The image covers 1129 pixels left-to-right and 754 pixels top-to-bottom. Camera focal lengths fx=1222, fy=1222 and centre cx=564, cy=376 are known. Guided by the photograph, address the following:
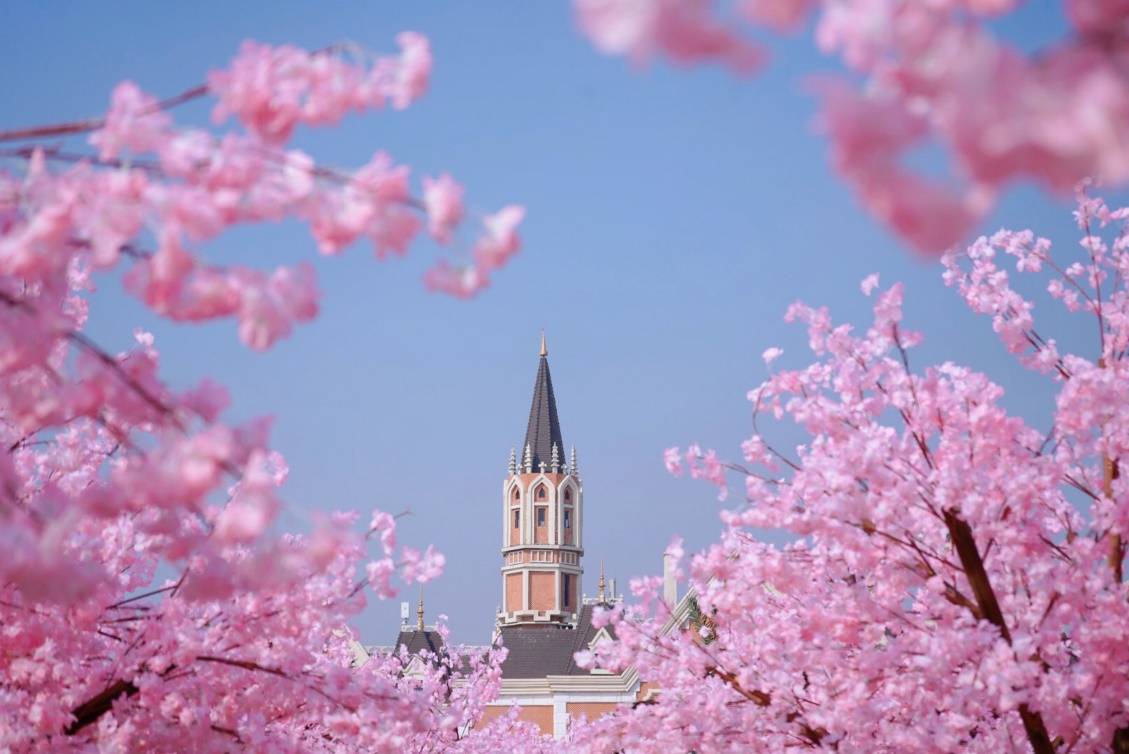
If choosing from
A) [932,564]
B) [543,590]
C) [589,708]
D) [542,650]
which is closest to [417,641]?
[542,650]

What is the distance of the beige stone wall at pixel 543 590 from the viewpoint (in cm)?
6894

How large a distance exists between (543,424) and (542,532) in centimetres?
628

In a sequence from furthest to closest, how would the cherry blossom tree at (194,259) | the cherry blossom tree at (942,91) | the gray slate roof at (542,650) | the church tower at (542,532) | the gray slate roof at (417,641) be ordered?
the church tower at (542,532), the gray slate roof at (417,641), the gray slate roof at (542,650), the cherry blossom tree at (194,259), the cherry blossom tree at (942,91)

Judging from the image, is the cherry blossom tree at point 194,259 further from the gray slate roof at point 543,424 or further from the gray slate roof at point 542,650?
the gray slate roof at point 543,424

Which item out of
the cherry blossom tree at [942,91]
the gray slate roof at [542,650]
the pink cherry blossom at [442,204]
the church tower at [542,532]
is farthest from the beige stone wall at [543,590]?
the cherry blossom tree at [942,91]

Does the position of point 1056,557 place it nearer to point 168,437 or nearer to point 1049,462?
point 1049,462

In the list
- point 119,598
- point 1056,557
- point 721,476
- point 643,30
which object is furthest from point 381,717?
point 643,30

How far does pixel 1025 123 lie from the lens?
1815mm

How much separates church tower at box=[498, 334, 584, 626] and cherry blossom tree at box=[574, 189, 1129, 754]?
2347 inches

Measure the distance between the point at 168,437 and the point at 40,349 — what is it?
17.0 inches

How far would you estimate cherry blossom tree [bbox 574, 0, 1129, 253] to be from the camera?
70.8 inches

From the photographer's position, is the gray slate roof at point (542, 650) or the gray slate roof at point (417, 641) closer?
the gray slate roof at point (542, 650)

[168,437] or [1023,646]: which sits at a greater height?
[1023,646]

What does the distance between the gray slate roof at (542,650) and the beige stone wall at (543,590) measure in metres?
19.4
